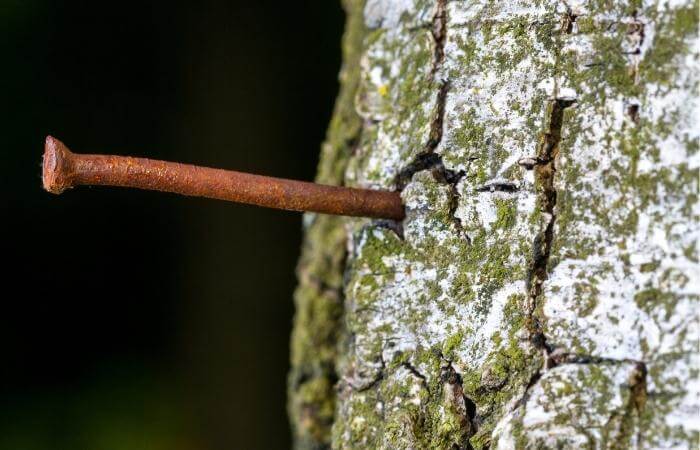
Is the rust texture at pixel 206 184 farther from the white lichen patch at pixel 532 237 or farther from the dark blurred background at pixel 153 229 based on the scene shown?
the dark blurred background at pixel 153 229

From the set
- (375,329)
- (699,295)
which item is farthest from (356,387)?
(699,295)

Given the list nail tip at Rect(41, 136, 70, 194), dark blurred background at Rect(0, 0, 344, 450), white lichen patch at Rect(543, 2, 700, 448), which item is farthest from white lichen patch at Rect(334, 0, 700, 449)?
dark blurred background at Rect(0, 0, 344, 450)

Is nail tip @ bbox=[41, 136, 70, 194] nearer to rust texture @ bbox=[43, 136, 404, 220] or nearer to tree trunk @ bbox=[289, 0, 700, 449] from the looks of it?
rust texture @ bbox=[43, 136, 404, 220]

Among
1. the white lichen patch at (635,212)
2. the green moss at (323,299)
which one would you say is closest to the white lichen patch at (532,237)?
the white lichen patch at (635,212)

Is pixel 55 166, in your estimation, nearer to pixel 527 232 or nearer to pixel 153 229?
pixel 527 232

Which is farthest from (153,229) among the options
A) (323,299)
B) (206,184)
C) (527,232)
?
(527,232)
